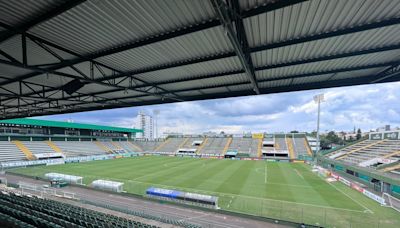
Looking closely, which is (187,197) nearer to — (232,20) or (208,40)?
(208,40)

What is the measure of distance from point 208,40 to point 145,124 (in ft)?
610

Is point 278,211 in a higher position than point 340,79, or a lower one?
lower

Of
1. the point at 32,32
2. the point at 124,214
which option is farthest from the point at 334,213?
the point at 32,32

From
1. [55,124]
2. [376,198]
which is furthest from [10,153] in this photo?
[376,198]

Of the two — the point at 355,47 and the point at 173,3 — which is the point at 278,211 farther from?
the point at 173,3

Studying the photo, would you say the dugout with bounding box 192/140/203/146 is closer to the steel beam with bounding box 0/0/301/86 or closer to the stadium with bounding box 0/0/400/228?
the stadium with bounding box 0/0/400/228

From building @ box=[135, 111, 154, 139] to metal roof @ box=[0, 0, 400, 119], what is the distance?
170m

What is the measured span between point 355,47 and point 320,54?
1.02 m

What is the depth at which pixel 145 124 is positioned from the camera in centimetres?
18425

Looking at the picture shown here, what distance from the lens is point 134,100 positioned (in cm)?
1461

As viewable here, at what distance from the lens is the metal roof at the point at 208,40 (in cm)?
484

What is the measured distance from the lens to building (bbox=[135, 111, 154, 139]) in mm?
176163

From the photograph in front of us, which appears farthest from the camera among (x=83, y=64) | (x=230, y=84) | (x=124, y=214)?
(x=124, y=214)

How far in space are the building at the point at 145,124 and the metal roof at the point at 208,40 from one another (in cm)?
17039
